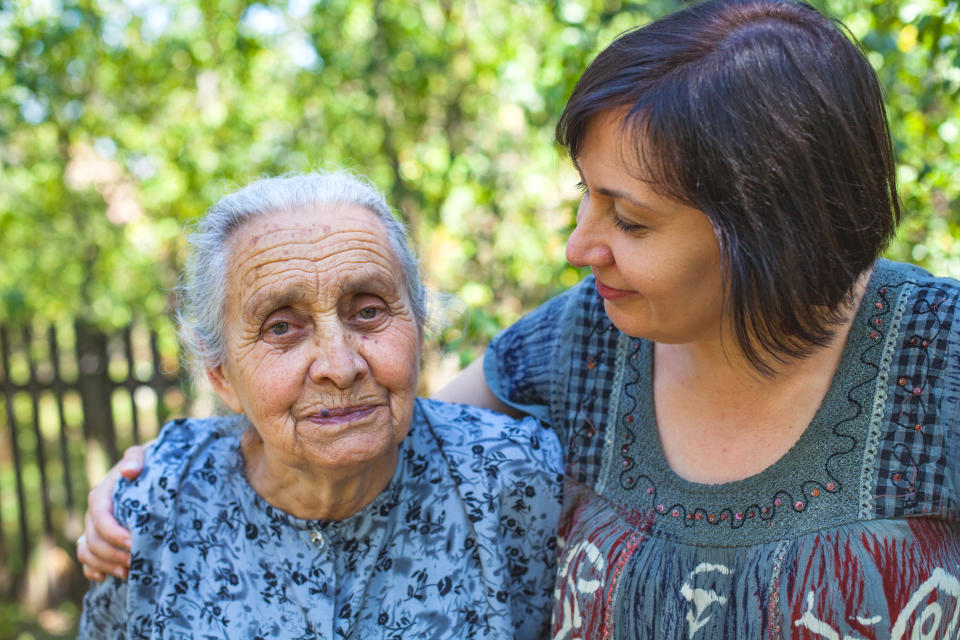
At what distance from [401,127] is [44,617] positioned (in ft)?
14.5

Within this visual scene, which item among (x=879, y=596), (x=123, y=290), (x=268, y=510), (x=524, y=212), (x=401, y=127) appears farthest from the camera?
(x=123, y=290)

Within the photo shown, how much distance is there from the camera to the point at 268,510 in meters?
2.02

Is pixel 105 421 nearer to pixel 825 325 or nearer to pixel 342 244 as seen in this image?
pixel 342 244

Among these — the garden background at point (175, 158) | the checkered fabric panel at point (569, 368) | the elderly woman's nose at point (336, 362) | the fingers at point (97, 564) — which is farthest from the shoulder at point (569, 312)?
the garden background at point (175, 158)

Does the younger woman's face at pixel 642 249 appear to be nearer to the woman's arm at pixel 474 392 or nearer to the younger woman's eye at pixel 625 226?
the younger woman's eye at pixel 625 226

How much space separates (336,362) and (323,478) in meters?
0.33

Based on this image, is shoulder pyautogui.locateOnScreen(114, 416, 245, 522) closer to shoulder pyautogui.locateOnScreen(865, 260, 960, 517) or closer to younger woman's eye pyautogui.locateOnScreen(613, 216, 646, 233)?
younger woman's eye pyautogui.locateOnScreen(613, 216, 646, 233)

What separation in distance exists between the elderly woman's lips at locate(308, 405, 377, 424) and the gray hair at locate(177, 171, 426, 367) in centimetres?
33

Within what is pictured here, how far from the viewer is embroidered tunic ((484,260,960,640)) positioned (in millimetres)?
1505

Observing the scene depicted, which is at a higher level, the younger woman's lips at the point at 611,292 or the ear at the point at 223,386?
the younger woman's lips at the point at 611,292

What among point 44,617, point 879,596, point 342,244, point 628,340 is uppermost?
point 342,244

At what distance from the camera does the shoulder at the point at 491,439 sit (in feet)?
6.82

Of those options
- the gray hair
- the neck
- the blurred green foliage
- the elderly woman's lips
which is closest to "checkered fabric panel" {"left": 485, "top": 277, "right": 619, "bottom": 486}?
the gray hair

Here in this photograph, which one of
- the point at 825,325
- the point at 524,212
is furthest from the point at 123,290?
the point at 825,325
